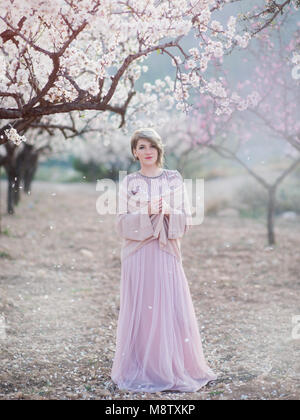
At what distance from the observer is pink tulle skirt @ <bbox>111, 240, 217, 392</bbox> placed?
4.22 meters

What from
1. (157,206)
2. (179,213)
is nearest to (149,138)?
(157,206)

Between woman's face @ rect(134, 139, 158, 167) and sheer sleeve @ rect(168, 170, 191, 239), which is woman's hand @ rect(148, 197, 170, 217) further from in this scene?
woman's face @ rect(134, 139, 158, 167)

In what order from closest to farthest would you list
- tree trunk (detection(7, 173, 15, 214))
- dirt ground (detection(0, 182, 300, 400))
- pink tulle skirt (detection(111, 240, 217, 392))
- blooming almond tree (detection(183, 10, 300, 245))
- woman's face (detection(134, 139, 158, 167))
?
pink tulle skirt (detection(111, 240, 217, 392)) → woman's face (detection(134, 139, 158, 167)) → dirt ground (detection(0, 182, 300, 400)) → blooming almond tree (detection(183, 10, 300, 245)) → tree trunk (detection(7, 173, 15, 214))

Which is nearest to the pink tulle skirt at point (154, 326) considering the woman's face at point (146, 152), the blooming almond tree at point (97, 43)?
the woman's face at point (146, 152)

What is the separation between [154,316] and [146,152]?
4.69 ft

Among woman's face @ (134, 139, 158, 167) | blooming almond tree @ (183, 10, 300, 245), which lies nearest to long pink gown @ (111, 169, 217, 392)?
woman's face @ (134, 139, 158, 167)

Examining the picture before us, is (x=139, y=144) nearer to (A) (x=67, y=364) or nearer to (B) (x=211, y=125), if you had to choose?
(A) (x=67, y=364)

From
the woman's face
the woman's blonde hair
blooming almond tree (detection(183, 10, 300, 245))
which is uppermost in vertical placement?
blooming almond tree (detection(183, 10, 300, 245))

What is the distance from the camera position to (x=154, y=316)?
4.25 meters

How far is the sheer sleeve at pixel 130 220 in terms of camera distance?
4258mm

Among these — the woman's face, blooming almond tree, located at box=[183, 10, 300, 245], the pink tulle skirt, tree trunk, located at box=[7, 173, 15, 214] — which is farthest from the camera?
tree trunk, located at box=[7, 173, 15, 214]

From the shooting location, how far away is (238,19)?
5137 millimetres

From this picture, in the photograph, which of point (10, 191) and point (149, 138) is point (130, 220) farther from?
point (10, 191)

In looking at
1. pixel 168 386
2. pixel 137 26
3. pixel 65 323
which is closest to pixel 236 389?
pixel 168 386
